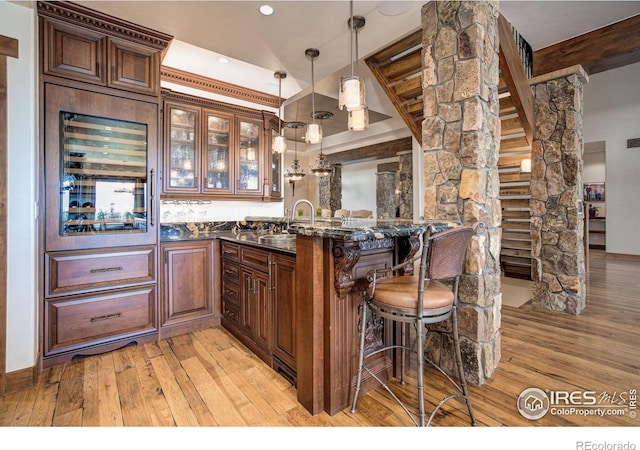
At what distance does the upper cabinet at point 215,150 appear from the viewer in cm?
318

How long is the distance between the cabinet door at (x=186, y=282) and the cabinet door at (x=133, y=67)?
1375 mm

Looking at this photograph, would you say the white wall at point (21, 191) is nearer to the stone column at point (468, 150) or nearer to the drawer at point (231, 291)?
the drawer at point (231, 291)

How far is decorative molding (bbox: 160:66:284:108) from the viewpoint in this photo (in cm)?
334

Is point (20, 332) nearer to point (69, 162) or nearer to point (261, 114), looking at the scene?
point (69, 162)

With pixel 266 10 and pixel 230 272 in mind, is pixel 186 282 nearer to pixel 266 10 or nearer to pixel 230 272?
pixel 230 272

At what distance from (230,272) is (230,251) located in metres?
0.20

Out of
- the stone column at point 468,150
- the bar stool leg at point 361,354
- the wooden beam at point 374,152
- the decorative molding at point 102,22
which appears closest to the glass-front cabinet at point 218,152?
the decorative molding at point 102,22

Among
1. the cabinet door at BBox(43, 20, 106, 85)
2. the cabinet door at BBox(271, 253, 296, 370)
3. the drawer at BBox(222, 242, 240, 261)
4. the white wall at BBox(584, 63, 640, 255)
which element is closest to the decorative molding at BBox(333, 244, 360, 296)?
the cabinet door at BBox(271, 253, 296, 370)

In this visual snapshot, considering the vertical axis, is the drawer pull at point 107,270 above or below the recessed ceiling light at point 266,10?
below

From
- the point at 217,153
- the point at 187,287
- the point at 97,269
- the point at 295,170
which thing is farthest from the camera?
the point at 295,170

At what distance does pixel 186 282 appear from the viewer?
2875 mm

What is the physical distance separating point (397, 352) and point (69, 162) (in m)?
2.84

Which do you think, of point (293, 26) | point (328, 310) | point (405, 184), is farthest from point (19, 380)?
point (405, 184)

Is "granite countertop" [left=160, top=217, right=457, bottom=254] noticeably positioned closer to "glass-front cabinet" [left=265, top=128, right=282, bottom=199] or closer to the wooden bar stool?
the wooden bar stool
